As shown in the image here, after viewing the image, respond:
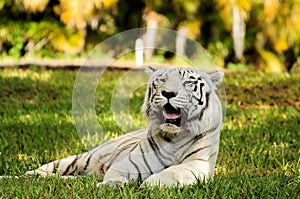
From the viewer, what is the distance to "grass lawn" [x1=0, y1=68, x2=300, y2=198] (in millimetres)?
3643

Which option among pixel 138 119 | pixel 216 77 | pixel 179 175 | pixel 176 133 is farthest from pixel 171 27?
pixel 179 175

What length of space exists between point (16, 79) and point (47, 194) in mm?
5834

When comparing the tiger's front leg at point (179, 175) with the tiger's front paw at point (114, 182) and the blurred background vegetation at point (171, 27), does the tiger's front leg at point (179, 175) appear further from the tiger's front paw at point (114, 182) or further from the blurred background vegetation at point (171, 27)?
the blurred background vegetation at point (171, 27)

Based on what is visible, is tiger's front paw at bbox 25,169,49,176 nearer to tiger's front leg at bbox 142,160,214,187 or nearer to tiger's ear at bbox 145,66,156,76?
tiger's front leg at bbox 142,160,214,187

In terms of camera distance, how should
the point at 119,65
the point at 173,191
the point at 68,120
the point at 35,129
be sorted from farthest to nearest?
1. the point at 119,65
2. the point at 68,120
3. the point at 35,129
4. the point at 173,191

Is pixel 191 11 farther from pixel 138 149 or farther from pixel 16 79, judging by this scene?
pixel 138 149

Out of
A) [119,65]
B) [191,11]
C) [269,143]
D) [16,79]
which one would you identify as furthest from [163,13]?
[269,143]

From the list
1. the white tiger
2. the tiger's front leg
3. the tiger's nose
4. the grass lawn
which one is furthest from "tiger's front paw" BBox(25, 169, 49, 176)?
the tiger's nose

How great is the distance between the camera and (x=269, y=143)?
18.4 feet

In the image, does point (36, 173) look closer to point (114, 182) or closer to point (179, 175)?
point (114, 182)

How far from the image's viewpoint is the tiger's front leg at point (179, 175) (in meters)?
3.57

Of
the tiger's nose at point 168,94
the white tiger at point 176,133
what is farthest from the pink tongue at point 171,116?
the tiger's nose at point 168,94

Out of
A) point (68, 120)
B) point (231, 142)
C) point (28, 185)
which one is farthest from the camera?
point (68, 120)

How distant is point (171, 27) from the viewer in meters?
14.9
